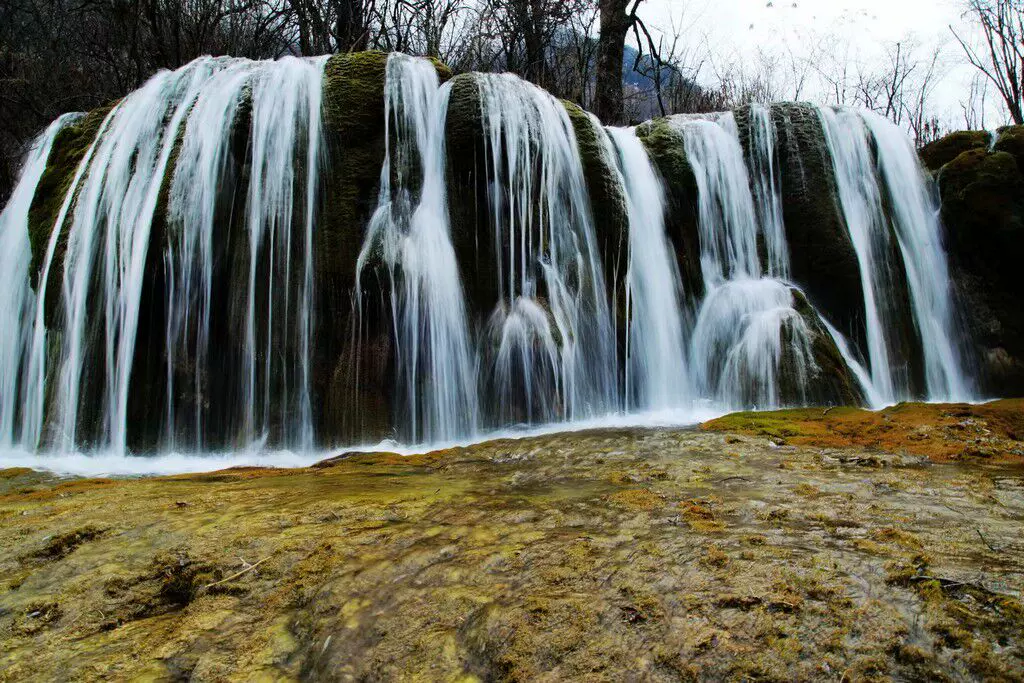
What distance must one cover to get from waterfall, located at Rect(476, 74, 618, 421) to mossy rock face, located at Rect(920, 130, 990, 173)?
661 cm

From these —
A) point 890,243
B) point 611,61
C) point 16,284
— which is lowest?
point 16,284

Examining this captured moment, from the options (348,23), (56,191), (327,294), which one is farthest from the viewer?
(348,23)

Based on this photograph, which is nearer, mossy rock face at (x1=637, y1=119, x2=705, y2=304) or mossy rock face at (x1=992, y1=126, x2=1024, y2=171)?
mossy rock face at (x1=637, y1=119, x2=705, y2=304)

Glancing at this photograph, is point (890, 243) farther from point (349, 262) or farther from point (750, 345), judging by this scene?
point (349, 262)

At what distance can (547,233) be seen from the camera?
711 centimetres

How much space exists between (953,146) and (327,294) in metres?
10.5

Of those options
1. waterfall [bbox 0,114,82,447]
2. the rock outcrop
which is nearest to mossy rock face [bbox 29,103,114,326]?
waterfall [bbox 0,114,82,447]

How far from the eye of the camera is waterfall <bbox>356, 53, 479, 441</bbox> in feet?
20.0

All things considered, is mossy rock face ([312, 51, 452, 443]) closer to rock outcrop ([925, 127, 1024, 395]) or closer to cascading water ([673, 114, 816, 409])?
cascading water ([673, 114, 816, 409])

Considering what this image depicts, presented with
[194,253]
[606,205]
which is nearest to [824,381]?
[606,205]

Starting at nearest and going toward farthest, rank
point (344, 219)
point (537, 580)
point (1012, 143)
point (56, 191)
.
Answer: point (537, 580), point (344, 219), point (56, 191), point (1012, 143)

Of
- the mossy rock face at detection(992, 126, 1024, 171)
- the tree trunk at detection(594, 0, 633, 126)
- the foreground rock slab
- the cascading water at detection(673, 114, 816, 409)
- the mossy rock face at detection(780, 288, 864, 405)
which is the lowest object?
the foreground rock slab

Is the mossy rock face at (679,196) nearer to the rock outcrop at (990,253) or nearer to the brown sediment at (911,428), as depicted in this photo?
the brown sediment at (911,428)

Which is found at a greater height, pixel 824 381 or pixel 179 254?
pixel 179 254
